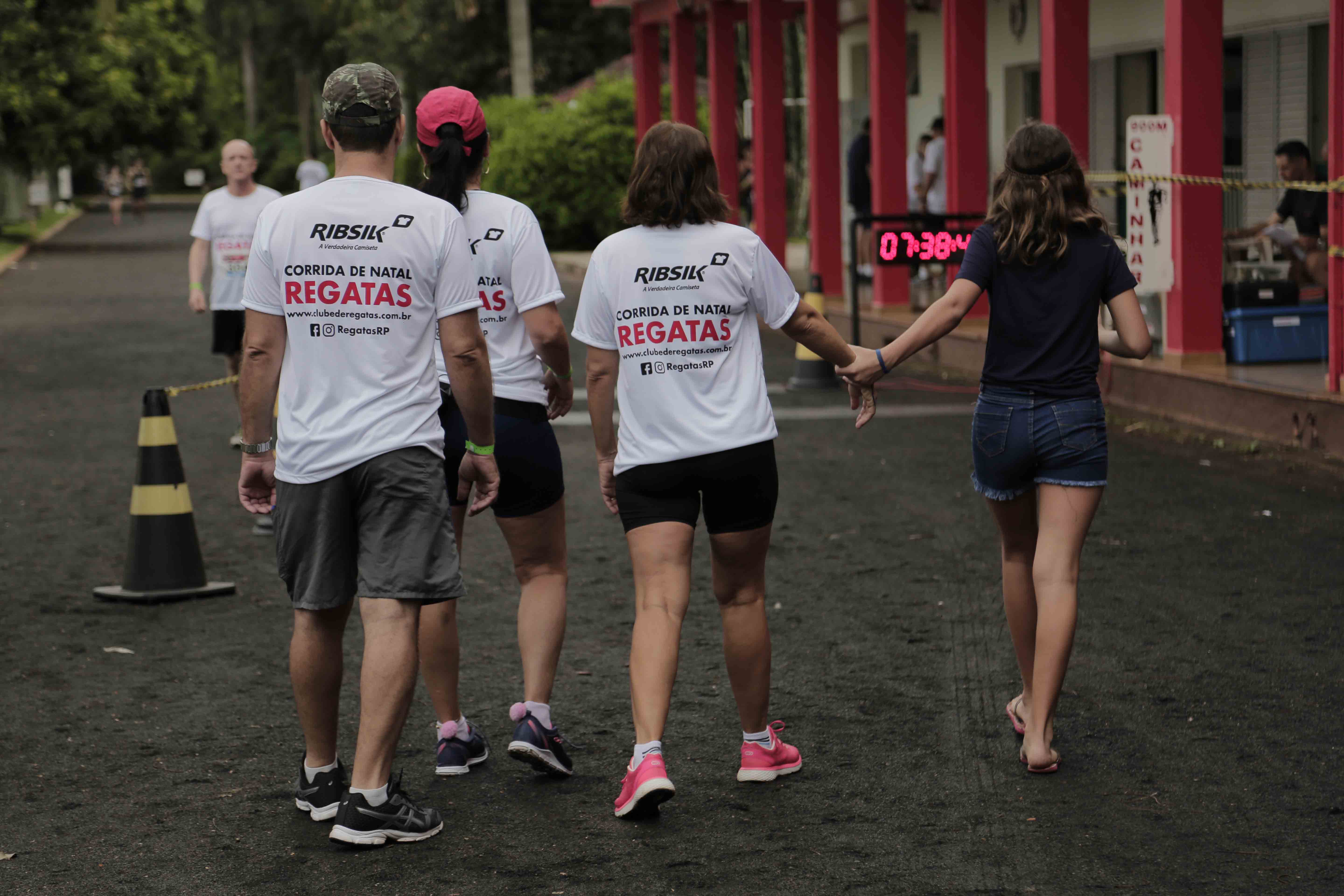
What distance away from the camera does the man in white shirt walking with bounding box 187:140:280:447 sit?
34.8ft

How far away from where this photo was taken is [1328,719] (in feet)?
17.1

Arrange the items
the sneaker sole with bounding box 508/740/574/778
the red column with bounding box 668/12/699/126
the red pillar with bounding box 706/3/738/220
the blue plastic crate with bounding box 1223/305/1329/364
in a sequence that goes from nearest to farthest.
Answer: the sneaker sole with bounding box 508/740/574/778, the blue plastic crate with bounding box 1223/305/1329/364, the red pillar with bounding box 706/3/738/220, the red column with bounding box 668/12/699/126

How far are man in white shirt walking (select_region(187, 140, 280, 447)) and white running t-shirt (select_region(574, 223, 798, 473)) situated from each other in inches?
A: 256

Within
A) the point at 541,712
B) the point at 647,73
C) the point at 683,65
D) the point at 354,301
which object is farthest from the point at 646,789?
the point at 647,73

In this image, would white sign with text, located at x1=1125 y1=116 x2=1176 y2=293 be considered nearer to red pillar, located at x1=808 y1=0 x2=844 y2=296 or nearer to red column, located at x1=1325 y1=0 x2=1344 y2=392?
red column, located at x1=1325 y1=0 x2=1344 y2=392

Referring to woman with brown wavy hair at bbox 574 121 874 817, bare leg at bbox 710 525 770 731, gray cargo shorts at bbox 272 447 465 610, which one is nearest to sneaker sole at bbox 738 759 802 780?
bare leg at bbox 710 525 770 731

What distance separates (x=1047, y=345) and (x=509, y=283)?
5.03ft

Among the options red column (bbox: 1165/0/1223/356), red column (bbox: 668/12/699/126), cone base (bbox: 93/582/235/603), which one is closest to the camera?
cone base (bbox: 93/582/235/603)

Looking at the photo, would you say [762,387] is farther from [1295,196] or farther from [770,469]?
[1295,196]

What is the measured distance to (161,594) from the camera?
7.24 m

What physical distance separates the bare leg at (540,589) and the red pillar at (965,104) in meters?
10.8

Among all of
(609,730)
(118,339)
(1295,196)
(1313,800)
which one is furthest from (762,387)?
(118,339)

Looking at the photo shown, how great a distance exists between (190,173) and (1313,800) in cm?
7060

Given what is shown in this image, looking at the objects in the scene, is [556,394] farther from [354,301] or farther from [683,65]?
[683,65]
